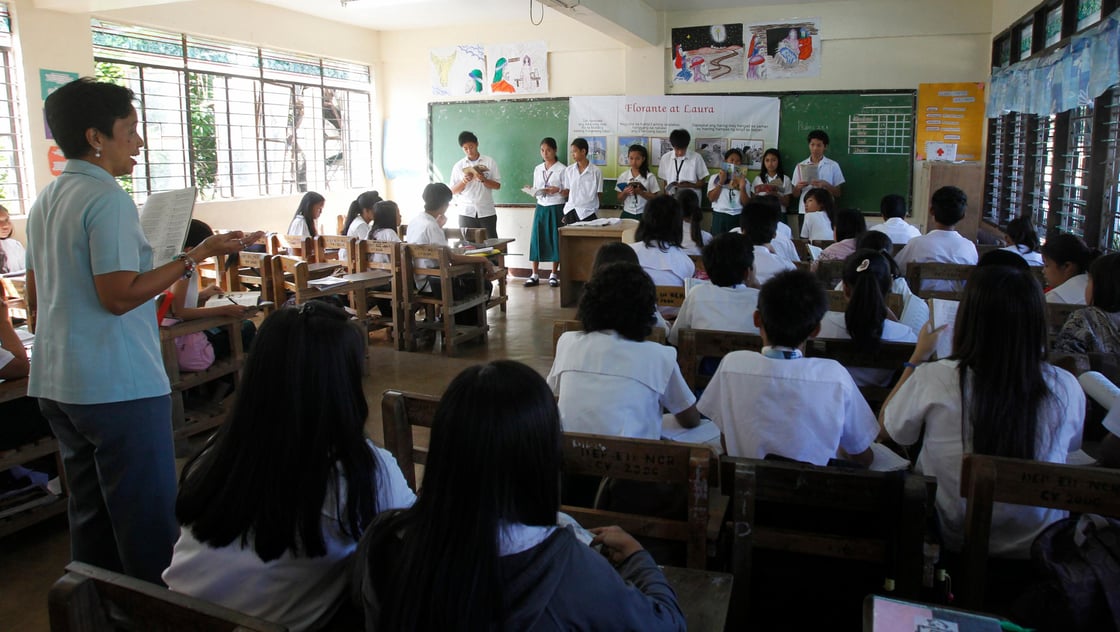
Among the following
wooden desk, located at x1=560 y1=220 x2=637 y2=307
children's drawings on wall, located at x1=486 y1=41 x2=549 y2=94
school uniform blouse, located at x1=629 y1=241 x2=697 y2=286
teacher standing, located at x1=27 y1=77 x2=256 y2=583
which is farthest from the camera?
children's drawings on wall, located at x1=486 y1=41 x2=549 y2=94

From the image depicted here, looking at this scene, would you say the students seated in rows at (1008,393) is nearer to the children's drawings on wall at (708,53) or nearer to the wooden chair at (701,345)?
the wooden chair at (701,345)

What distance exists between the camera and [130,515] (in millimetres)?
1957

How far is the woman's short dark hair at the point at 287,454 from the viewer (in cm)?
123

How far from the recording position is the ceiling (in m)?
7.35

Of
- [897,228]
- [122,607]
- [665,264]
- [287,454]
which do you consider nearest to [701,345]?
[287,454]

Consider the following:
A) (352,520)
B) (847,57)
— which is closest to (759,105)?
(847,57)

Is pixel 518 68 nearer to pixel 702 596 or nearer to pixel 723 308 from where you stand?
pixel 723 308

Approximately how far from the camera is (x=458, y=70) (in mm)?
8812

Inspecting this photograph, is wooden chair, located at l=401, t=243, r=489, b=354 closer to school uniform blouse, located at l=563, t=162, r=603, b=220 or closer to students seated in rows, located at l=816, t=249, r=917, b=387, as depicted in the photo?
school uniform blouse, located at l=563, t=162, r=603, b=220

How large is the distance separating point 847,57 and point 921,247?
12.0 feet

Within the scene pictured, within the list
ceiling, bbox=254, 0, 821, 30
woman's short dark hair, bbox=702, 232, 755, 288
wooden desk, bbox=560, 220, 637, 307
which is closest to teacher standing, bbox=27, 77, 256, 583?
woman's short dark hair, bbox=702, 232, 755, 288

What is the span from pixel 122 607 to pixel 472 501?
523mm

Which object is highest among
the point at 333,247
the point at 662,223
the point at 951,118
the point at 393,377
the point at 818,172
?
the point at 951,118

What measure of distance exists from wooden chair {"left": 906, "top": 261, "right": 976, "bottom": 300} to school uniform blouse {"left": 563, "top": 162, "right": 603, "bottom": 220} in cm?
437
